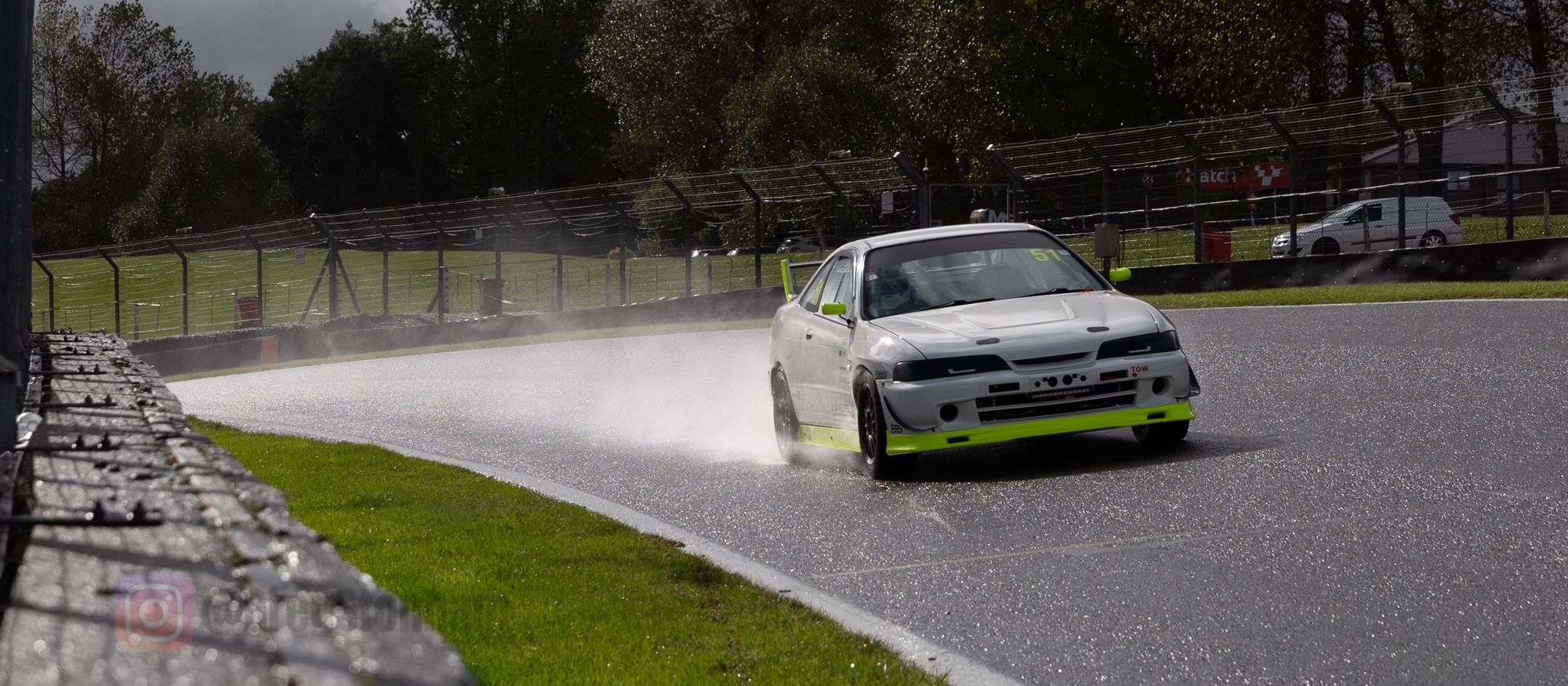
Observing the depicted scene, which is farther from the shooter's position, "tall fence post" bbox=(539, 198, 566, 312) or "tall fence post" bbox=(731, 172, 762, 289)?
"tall fence post" bbox=(539, 198, 566, 312)

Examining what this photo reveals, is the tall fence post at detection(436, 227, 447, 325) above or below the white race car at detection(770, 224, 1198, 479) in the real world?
above

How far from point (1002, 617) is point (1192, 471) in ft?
→ 10.9

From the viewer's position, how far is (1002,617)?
5.84 metres

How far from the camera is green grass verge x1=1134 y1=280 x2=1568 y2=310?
61.6 feet

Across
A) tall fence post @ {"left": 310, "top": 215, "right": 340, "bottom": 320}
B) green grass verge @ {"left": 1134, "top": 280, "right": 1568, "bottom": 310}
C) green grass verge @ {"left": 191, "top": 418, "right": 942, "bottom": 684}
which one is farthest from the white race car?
tall fence post @ {"left": 310, "top": 215, "right": 340, "bottom": 320}

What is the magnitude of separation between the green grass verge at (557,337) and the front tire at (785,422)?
14.0 metres

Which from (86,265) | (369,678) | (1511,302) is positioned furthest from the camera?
(86,265)

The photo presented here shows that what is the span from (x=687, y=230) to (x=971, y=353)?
2216 cm

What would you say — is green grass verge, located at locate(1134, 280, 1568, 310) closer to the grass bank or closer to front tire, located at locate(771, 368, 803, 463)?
the grass bank

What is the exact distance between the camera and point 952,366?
9102 millimetres

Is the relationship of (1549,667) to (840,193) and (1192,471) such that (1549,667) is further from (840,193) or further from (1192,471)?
(840,193)

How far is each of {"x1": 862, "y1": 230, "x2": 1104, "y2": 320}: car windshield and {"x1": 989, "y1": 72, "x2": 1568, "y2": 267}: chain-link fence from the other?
1294 cm

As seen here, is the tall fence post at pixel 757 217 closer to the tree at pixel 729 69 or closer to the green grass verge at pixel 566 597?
the green grass verge at pixel 566 597

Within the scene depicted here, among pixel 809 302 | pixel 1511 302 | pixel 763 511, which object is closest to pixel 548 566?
pixel 763 511
